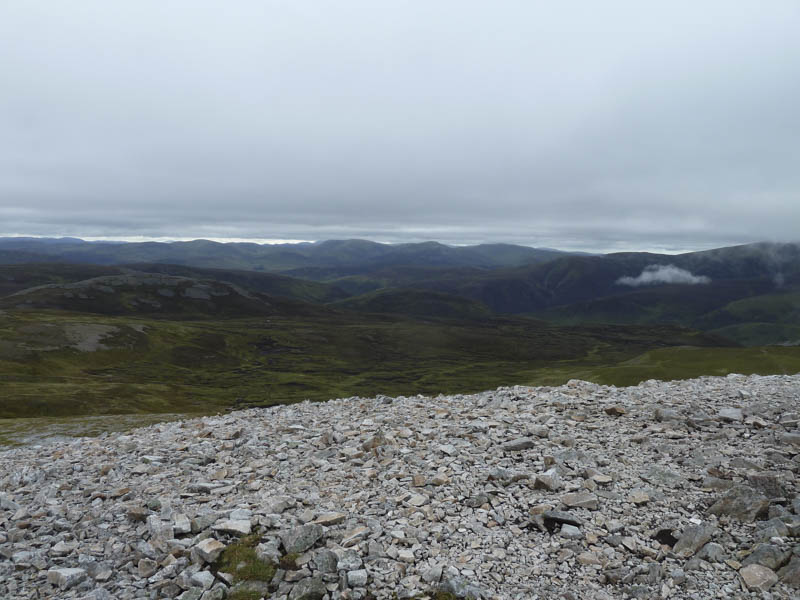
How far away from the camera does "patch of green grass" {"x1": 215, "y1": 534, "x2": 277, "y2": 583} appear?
10859mm

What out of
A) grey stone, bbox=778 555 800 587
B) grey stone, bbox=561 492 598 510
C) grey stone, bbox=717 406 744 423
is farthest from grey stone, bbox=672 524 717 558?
grey stone, bbox=717 406 744 423

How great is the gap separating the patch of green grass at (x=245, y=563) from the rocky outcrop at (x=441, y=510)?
6cm

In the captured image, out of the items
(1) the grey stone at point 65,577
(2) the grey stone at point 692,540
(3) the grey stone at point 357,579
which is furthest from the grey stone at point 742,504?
(1) the grey stone at point 65,577

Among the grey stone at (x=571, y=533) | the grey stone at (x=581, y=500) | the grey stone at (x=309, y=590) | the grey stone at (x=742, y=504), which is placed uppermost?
the grey stone at (x=742, y=504)

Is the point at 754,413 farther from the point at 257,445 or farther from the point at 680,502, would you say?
the point at 257,445

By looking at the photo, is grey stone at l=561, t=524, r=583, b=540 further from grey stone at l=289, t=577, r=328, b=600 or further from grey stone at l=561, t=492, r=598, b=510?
grey stone at l=289, t=577, r=328, b=600

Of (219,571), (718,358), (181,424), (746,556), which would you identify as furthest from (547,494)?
(718,358)

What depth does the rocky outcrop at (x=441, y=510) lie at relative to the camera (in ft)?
35.1

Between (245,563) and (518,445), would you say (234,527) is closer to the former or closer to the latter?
(245,563)

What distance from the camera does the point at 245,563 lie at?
442 inches

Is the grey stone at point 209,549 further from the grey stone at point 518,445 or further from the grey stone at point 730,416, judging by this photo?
the grey stone at point 730,416

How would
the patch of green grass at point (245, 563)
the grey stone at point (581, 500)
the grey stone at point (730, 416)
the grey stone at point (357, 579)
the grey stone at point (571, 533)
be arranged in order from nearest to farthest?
the grey stone at point (357, 579) < the patch of green grass at point (245, 563) < the grey stone at point (571, 533) < the grey stone at point (581, 500) < the grey stone at point (730, 416)

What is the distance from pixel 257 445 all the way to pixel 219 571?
338 inches

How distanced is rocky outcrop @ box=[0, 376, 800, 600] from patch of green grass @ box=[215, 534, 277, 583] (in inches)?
2.5
